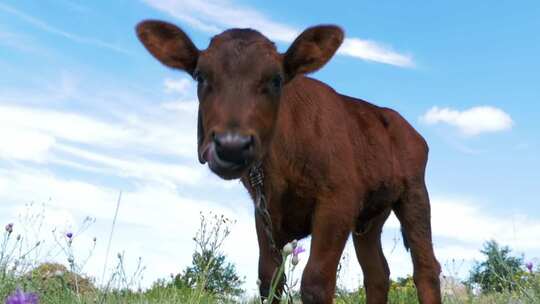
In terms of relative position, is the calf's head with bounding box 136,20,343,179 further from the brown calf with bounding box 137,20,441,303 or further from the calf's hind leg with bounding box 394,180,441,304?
the calf's hind leg with bounding box 394,180,441,304

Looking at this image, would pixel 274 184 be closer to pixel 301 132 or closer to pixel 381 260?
pixel 301 132

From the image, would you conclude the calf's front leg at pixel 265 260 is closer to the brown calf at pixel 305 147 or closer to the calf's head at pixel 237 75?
the brown calf at pixel 305 147

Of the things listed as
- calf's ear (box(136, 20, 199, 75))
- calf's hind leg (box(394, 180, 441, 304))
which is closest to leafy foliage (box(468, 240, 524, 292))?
calf's hind leg (box(394, 180, 441, 304))

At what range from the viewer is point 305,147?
6453mm

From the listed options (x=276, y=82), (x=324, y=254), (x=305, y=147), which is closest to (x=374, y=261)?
(x=324, y=254)

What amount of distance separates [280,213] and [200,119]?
46.1 inches

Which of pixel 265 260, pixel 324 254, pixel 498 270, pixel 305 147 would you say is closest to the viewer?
pixel 324 254

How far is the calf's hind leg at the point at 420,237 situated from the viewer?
27.0 ft

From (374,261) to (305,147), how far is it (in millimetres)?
2684

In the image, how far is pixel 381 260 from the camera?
8664mm

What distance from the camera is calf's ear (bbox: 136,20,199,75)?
609 centimetres

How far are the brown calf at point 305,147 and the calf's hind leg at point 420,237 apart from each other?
0.01 metres

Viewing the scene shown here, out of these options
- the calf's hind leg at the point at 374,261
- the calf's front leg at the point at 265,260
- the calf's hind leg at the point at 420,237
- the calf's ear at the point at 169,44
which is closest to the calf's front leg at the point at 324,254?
the calf's front leg at the point at 265,260

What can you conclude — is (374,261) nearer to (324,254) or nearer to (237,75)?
(324,254)
